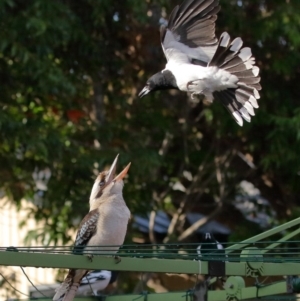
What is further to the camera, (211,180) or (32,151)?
(211,180)

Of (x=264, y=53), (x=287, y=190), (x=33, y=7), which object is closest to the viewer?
(x=33, y=7)

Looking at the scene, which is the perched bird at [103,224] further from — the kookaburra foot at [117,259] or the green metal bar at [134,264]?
the kookaburra foot at [117,259]

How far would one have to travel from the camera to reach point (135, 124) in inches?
315

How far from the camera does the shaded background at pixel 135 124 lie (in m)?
6.89

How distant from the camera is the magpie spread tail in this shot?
5105 mm

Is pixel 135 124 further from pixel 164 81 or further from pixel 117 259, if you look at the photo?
pixel 117 259

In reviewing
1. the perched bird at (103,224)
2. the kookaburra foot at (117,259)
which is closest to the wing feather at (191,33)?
the perched bird at (103,224)

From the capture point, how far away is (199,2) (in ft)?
18.1

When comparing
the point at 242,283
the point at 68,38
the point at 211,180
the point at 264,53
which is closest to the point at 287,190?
the point at 211,180

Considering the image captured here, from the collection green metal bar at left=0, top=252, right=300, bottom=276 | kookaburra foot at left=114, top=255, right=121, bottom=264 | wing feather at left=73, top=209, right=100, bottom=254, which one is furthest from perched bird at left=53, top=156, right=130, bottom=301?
kookaburra foot at left=114, top=255, right=121, bottom=264

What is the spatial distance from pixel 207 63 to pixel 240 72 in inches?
15.3

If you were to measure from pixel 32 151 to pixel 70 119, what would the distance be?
3.69 feet

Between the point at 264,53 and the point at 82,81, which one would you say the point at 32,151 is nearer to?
the point at 82,81

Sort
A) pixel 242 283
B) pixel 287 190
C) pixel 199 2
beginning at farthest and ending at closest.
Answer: pixel 287 190 < pixel 199 2 < pixel 242 283
